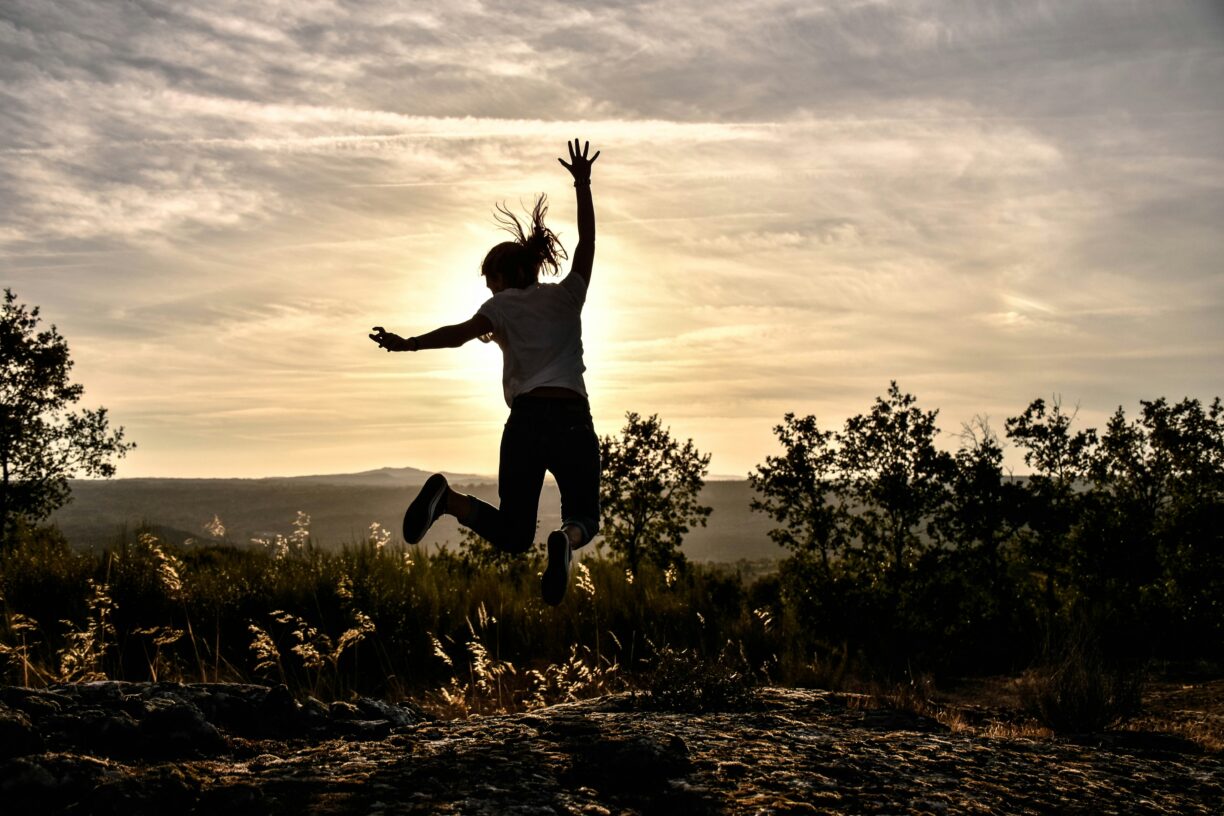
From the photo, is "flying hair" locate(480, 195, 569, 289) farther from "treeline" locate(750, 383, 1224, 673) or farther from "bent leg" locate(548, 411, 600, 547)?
"treeline" locate(750, 383, 1224, 673)

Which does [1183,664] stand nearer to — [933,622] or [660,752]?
[933,622]

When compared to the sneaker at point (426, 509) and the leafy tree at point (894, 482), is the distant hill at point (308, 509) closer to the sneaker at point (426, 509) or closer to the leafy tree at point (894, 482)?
the leafy tree at point (894, 482)

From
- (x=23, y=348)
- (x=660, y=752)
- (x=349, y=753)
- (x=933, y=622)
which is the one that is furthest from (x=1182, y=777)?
(x=23, y=348)

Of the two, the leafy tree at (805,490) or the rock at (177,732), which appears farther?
the leafy tree at (805,490)

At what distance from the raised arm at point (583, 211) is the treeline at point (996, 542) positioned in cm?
614


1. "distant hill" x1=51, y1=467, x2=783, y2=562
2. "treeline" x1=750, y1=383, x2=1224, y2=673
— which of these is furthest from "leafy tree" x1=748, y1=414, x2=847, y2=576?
"distant hill" x1=51, y1=467, x2=783, y2=562

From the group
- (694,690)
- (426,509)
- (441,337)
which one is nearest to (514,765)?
(694,690)

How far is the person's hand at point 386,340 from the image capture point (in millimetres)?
A: 4879

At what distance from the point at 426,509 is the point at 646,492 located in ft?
29.5

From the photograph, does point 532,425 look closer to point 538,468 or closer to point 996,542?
point 538,468

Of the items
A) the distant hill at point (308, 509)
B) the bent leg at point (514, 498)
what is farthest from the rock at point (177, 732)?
the distant hill at point (308, 509)

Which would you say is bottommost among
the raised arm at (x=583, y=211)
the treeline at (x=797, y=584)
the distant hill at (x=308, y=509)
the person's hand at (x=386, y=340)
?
the distant hill at (x=308, y=509)

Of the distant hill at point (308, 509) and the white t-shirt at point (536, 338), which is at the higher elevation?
the white t-shirt at point (536, 338)

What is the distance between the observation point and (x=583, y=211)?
18.6 ft
